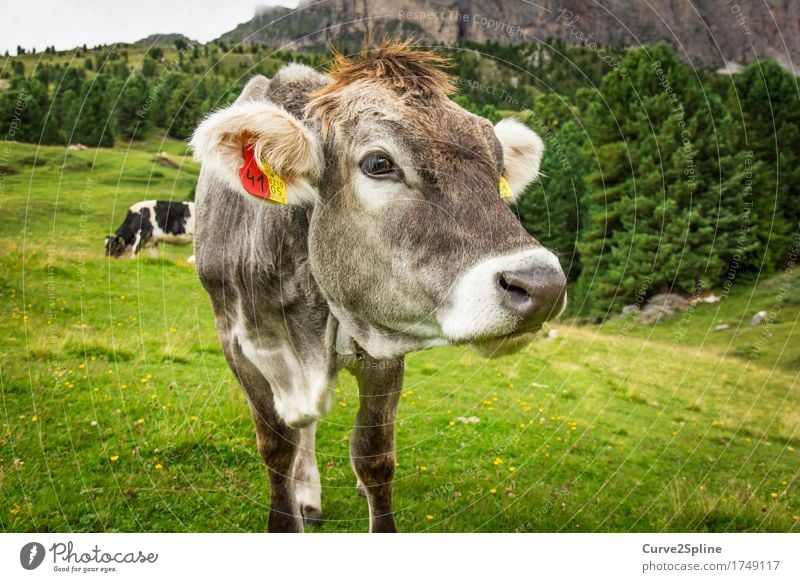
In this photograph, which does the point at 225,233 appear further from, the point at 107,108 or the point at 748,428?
the point at 748,428

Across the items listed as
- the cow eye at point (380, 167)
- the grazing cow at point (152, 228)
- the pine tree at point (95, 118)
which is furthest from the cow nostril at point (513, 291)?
the grazing cow at point (152, 228)

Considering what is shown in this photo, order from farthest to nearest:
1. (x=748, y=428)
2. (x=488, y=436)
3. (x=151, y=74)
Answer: (x=151, y=74)
(x=748, y=428)
(x=488, y=436)

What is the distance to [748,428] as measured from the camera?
22.5 ft

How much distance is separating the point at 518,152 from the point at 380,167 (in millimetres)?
1192

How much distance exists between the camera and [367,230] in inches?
117

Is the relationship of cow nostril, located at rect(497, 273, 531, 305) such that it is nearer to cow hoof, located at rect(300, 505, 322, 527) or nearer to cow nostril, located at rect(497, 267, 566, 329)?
cow nostril, located at rect(497, 267, 566, 329)

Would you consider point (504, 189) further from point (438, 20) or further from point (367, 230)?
point (438, 20)

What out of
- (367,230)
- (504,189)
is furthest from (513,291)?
(504,189)

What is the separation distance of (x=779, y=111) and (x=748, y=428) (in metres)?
14.0

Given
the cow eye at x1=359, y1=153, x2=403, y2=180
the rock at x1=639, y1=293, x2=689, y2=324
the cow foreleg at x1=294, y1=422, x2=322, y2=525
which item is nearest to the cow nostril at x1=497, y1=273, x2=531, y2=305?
the cow eye at x1=359, y1=153, x2=403, y2=180

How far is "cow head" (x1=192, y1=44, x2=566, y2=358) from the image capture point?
2.57 m

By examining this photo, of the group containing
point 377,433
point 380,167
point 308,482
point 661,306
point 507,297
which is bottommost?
point 661,306

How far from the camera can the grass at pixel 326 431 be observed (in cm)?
478
